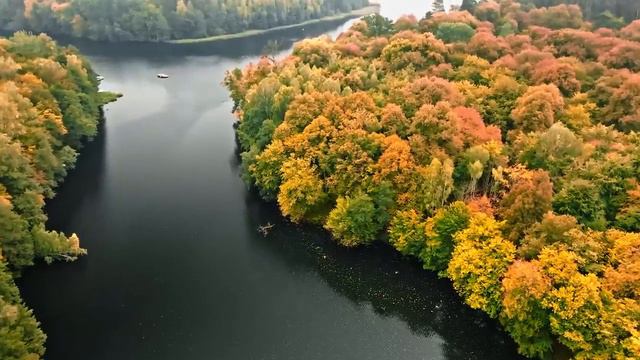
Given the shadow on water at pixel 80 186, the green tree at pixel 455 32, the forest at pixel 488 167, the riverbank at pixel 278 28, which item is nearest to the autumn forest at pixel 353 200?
the forest at pixel 488 167

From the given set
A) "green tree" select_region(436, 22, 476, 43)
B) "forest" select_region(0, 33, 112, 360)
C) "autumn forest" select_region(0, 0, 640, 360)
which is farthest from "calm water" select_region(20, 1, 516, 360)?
"green tree" select_region(436, 22, 476, 43)

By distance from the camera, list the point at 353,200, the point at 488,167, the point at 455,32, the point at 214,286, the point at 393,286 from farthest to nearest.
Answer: the point at 455,32 < the point at 488,167 < the point at 353,200 < the point at 393,286 < the point at 214,286

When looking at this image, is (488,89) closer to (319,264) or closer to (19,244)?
(319,264)

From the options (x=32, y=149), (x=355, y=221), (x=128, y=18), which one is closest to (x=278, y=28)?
(x=128, y=18)

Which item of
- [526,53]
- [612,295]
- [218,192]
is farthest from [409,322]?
[526,53]

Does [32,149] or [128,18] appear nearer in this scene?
[32,149]

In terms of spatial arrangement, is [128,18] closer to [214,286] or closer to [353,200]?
[353,200]

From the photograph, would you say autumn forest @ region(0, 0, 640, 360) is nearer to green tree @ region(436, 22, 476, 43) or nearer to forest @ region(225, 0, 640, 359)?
forest @ region(225, 0, 640, 359)
